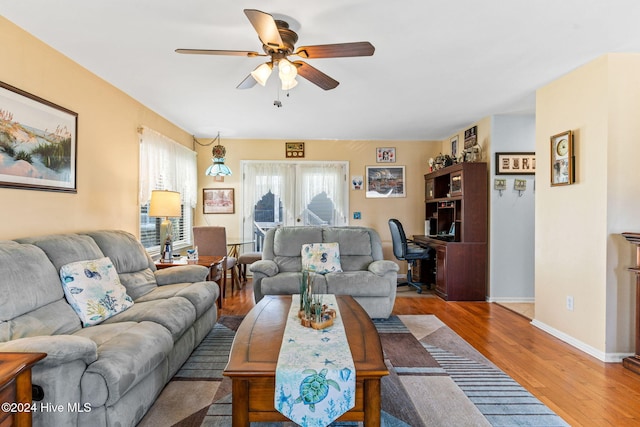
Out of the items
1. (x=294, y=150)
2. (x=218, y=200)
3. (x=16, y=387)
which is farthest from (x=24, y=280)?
(x=294, y=150)

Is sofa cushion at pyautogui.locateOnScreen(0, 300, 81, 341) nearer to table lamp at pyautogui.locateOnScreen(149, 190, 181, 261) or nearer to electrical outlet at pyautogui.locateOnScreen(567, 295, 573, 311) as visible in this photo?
table lamp at pyautogui.locateOnScreen(149, 190, 181, 261)

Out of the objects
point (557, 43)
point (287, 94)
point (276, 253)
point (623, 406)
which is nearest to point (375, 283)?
point (276, 253)

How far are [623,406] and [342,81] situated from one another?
3213 millimetres

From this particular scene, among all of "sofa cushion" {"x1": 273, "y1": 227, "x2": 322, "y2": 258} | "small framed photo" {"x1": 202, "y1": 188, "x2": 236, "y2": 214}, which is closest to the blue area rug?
"sofa cushion" {"x1": 273, "y1": 227, "x2": 322, "y2": 258}

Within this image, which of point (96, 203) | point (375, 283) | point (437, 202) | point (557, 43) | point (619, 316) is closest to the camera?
point (557, 43)

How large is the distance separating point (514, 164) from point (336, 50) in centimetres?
334

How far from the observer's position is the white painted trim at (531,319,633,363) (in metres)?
2.62

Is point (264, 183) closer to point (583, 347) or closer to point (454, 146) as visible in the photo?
point (454, 146)

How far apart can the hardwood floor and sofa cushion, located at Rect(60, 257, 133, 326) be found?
161cm

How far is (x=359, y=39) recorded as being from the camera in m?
2.44

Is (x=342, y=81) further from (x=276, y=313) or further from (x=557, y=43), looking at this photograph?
(x=276, y=313)

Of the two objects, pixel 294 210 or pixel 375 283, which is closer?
pixel 375 283

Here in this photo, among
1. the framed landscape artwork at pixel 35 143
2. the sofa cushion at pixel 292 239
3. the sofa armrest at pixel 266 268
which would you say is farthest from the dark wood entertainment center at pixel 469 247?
the framed landscape artwork at pixel 35 143

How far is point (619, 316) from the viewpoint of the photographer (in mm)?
2645
